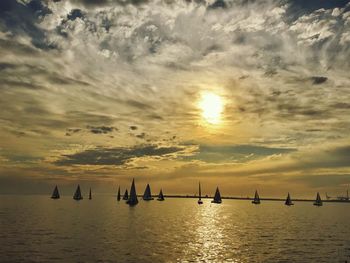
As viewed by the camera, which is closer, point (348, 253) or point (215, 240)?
point (348, 253)

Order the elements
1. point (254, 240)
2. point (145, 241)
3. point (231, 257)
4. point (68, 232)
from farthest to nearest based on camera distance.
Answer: point (68, 232), point (254, 240), point (145, 241), point (231, 257)

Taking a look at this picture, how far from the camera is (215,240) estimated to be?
276 ft

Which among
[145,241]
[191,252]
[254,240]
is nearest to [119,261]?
[191,252]

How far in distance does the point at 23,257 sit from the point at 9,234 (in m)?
32.0

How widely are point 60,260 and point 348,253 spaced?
49329mm

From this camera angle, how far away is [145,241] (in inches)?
3063

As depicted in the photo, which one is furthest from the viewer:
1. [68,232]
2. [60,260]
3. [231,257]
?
[68,232]

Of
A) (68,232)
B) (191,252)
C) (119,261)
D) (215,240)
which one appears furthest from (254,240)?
(68,232)

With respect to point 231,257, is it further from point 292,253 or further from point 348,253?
point 348,253

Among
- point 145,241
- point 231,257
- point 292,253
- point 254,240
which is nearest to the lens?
point 231,257

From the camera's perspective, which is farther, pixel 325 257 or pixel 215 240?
pixel 215 240

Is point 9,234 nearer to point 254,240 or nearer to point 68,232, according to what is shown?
point 68,232

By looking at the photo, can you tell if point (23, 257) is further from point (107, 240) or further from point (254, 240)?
point (254, 240)

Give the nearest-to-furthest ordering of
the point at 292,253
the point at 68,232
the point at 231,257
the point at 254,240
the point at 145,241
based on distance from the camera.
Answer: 1. the point at 231,257
2. the point at 292,253
3. the point at 145,241
4. the point at 254,240
5. the point at 68,232
